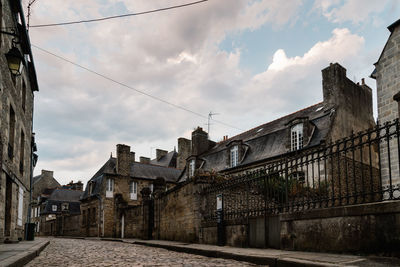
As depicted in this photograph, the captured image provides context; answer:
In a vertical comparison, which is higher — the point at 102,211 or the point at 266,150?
the point at 266,150

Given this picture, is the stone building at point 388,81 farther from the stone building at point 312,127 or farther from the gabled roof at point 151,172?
the gabled roof at point 151,172

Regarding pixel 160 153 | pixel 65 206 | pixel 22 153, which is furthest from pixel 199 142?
pixel 65 206

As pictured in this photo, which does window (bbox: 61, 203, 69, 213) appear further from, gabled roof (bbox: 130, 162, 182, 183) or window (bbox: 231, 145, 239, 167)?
window (bbox: 231, 145, 239, 167)

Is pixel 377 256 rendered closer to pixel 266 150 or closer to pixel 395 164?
pixel 395 164

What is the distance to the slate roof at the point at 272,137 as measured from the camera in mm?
19781

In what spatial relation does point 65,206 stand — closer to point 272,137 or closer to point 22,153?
point 272,137

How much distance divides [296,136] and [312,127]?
1.01m

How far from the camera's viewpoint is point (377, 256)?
16.9 ft

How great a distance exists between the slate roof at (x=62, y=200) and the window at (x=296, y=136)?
A: 109 ft

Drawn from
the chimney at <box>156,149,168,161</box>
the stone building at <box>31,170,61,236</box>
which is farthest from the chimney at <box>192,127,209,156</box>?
the stone building at <box>31,170,61,236</box>

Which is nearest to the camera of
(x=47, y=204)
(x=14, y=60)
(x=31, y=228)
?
(x=14, y=60)

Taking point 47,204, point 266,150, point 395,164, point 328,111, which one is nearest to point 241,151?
point 266,150

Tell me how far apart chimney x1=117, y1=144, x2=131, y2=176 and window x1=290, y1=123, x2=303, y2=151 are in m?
15.8

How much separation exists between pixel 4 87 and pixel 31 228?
680 cm
